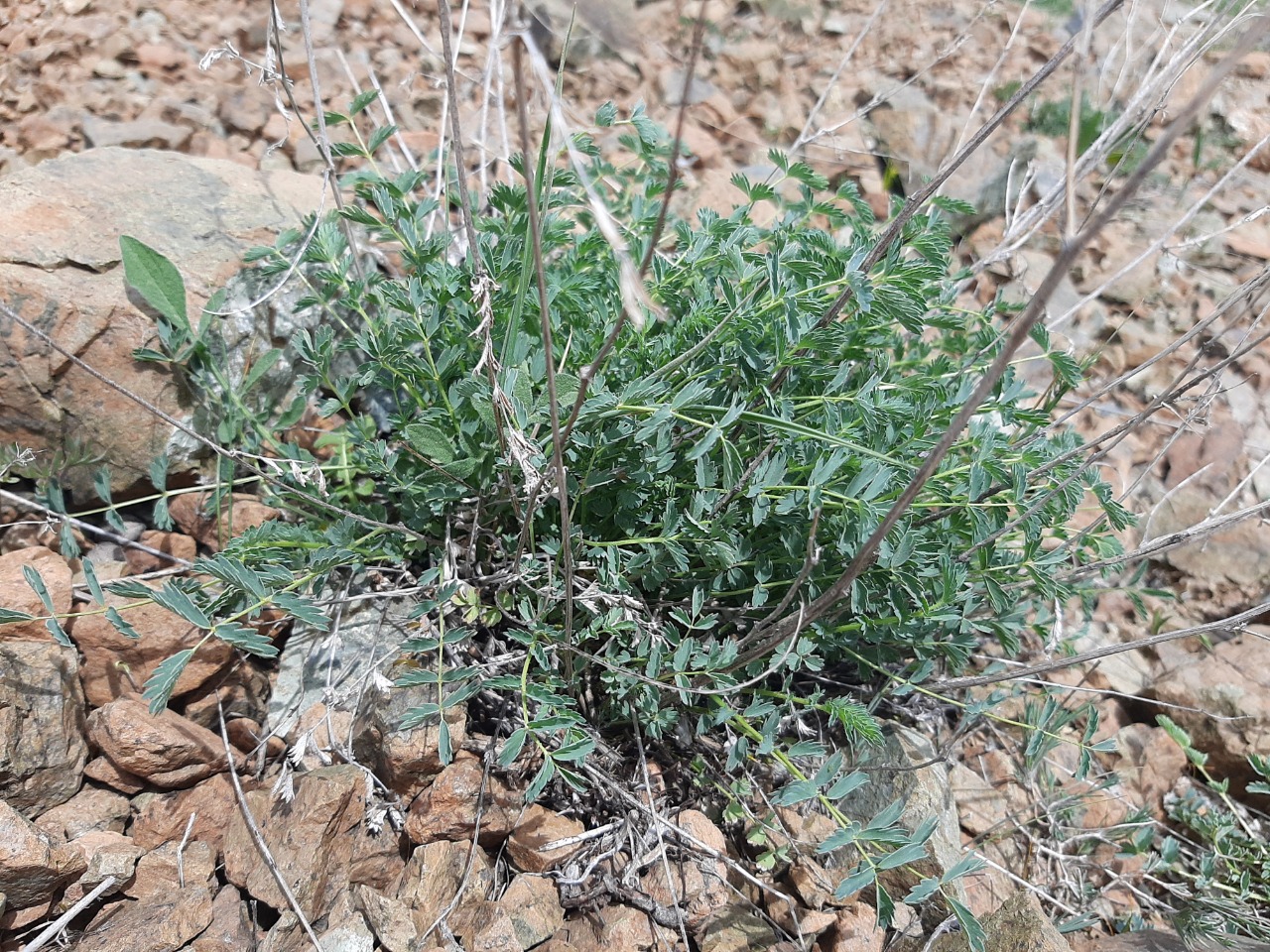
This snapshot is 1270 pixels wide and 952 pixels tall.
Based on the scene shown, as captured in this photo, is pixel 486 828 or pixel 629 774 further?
pixel 629 774

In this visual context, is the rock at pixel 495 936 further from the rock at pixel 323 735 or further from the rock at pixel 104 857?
the rock at pixel 104 857

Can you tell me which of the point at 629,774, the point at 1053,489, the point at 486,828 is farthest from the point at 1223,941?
the point at 486,828

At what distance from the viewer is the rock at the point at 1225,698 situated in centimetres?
263

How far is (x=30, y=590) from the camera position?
2150 millimetres

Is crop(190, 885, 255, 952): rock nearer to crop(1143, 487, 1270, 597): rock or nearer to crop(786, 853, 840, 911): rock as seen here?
crop(786, 853, 840, 911): rock

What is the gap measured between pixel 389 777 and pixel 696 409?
3.48 feet

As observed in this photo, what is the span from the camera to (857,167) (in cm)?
420

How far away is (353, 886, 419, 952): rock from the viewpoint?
1.85m

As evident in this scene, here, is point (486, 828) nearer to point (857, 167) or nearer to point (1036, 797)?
point (1036, 797)

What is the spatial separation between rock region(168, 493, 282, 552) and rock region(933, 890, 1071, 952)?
192cm

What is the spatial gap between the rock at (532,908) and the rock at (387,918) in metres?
0.19

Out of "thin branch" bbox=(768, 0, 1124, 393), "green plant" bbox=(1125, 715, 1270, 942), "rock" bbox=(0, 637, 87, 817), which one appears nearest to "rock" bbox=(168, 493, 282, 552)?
"rock" bbox=(0, 637, 87, 817)

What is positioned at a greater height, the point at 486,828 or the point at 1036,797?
the point at 1036,797

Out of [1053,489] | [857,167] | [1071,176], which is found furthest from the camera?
[857,167]
